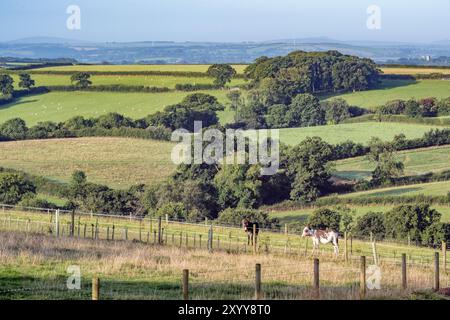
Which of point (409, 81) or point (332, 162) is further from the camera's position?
point (409, 81)

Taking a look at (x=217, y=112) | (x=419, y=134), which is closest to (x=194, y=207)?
(x=419, y=134)

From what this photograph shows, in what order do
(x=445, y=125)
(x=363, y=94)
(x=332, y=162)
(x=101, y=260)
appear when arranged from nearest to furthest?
(x=101, y=260) → (x=332, y=162) → (x=445, y=125) → (x=363, y=94)

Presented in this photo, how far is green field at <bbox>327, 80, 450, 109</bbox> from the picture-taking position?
4675 inches

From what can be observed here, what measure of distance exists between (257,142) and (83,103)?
38815 mm

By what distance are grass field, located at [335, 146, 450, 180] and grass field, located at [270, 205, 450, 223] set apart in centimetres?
1050

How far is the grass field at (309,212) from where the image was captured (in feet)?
207

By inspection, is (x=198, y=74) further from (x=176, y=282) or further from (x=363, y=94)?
(x=176, y=282)

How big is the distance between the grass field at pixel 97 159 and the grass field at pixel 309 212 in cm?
1542

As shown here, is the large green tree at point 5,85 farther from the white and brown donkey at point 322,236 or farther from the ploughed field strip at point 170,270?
the white and brown donkey at point 322,236

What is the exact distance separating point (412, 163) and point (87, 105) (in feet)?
167

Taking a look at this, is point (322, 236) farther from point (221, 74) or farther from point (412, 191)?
point (221, 74)

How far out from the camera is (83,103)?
409ft

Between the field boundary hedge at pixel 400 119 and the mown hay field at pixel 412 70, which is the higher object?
the mown hay field at pixel 412 70

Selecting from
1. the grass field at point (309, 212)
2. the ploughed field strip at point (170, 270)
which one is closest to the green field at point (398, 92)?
the grass field at point (309, 212)
